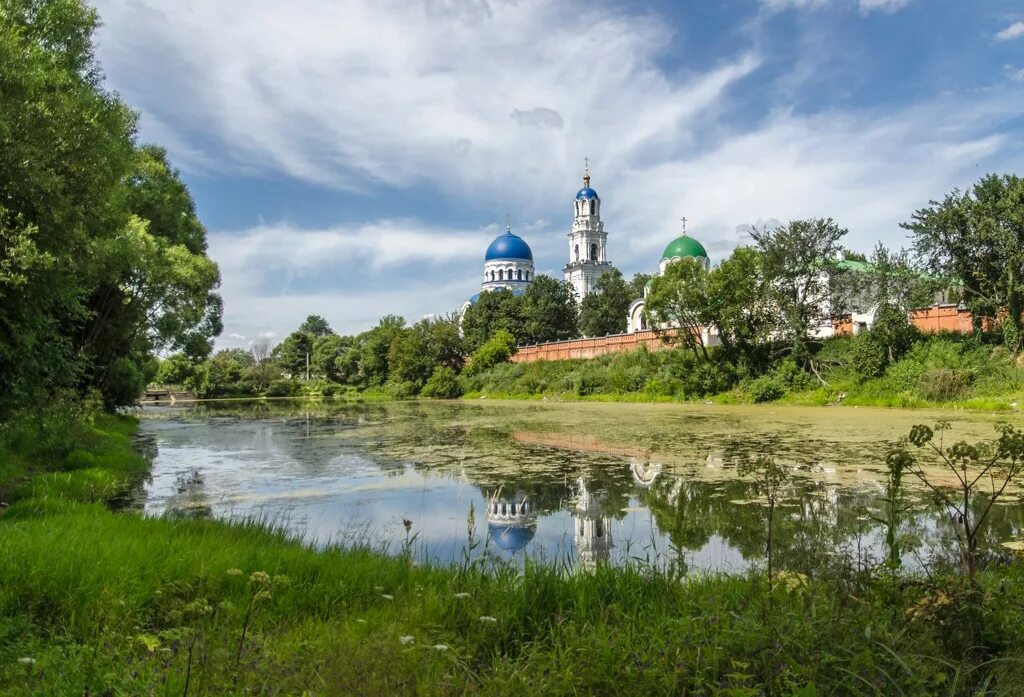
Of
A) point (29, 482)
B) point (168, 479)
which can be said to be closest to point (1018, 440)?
point (29, 482)

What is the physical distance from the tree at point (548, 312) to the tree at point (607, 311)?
4.32 ft

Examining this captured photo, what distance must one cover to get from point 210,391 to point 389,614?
64.9 metres

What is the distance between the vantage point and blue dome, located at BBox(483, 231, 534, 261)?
73812 mm

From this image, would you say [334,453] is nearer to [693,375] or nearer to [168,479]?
[168,479]

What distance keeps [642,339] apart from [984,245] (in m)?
19.2

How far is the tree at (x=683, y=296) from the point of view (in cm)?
3148

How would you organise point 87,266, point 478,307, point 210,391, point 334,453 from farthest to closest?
point 210,391 < point 478,307 < point 334,453 < point 87,266

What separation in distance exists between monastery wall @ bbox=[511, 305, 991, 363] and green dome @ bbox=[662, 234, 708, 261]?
13570mm

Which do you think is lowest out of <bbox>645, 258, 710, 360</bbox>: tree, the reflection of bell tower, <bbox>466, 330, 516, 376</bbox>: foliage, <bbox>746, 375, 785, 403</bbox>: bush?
the reflection of bell tower

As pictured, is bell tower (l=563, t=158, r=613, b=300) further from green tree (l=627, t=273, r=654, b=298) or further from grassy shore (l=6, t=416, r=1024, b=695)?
grassy shore (l=6, t=416, r=1024, b=695)


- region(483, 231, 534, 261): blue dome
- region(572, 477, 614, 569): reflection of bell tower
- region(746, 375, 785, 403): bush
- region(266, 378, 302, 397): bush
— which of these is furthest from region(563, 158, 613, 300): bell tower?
region(572, 477, 614, 569): reflection of bell tower

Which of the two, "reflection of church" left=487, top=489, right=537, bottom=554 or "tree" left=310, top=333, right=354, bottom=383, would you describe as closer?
"reflection of church" left=487, top=489, right=537, bottom=554

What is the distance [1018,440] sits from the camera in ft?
11.4

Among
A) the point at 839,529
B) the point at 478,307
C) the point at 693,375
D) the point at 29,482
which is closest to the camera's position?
the point at 839,529
